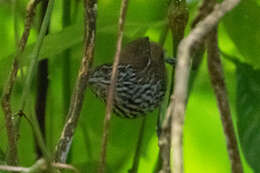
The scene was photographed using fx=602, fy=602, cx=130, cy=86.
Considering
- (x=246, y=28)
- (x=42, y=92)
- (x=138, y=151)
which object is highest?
(x=246, y=28)

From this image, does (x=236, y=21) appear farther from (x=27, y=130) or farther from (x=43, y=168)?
(x=43, y=168)

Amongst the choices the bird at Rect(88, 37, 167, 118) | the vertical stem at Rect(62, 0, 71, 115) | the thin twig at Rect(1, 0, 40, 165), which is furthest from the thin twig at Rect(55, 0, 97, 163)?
the vertical stem at Rect(62, 0, 71, 115)

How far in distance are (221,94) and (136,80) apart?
529mm

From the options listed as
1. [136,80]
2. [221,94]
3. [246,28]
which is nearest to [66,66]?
[136,80]

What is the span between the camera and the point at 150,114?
1.31m

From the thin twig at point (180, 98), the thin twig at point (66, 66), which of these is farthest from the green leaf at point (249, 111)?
the thin twig at point (180, 98)

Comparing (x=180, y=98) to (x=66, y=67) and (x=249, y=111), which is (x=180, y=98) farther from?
(x=66, y=67)

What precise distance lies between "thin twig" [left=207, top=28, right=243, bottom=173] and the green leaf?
0.43 metres

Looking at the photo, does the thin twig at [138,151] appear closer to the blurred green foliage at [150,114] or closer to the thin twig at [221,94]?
the blurred green foliage at [150,114]

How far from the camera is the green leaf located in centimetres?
112

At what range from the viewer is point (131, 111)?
3.82 feet

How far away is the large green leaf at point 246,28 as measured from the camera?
121 centimetres

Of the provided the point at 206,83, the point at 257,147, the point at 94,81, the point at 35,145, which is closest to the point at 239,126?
the point at 257,147

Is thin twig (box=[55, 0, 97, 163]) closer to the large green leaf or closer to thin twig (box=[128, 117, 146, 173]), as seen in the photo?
thin twig (box=[128, 117, 146, 173])
